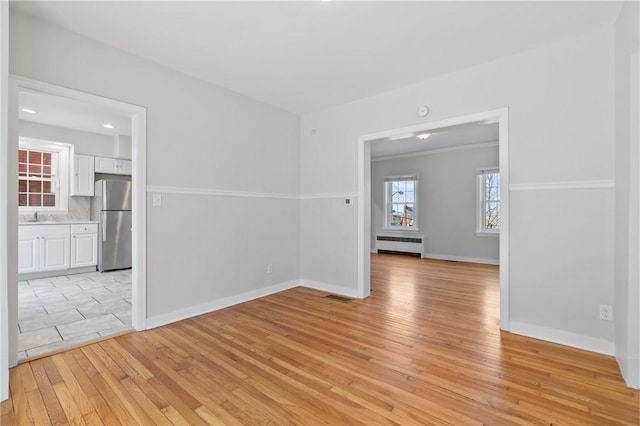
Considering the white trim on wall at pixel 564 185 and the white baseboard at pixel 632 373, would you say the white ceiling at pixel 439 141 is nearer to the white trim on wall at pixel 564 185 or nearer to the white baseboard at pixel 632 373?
the white trim on wall at pixel 564 185

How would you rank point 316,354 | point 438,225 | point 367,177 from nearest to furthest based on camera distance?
point 316,354 < point 367,177 < point 438,225

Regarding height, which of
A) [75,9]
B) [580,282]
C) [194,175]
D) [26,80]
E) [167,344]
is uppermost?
[75,9]

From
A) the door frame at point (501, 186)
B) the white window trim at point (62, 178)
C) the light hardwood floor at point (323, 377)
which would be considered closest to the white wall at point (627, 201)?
the light hardwood floor at point (323, 377)

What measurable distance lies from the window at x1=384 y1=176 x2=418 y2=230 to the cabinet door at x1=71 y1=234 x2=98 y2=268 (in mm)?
6732

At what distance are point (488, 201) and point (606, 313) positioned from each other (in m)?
4.67

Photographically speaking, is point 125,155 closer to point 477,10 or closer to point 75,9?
point 75,9

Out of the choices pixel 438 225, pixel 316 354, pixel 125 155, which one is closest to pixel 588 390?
pixel 316 354

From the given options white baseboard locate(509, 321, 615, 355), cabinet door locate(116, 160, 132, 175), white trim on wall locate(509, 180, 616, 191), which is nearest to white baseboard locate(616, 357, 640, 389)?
white baseboard locate(509, 321, 615, 355)

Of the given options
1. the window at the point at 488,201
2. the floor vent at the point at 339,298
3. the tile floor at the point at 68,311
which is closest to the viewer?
the tile floor at the point at 68,311

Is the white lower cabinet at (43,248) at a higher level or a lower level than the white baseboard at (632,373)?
higher

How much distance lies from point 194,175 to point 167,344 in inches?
67.0

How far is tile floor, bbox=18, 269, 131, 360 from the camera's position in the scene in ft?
8.39

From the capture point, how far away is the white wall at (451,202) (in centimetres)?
658

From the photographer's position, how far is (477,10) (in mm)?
2143
